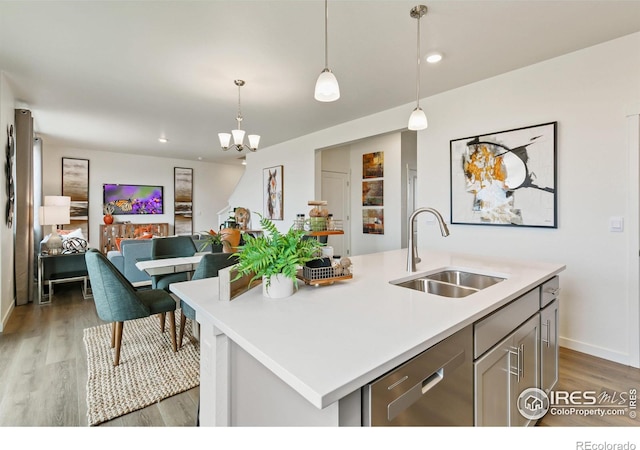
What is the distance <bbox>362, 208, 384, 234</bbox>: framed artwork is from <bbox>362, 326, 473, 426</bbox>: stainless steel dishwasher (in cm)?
473

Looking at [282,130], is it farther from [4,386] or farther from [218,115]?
[4,386]

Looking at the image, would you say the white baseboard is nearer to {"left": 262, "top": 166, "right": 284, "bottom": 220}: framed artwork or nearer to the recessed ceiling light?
the recessed ceiling light

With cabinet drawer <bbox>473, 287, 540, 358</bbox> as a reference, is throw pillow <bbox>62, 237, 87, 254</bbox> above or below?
above

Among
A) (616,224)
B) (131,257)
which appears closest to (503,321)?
(616,224)

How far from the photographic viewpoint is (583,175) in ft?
8.63

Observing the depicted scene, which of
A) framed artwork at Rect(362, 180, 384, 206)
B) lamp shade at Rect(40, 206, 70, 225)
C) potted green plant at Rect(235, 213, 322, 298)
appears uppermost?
framed artwork at Rect(362, 180, 384, 206)

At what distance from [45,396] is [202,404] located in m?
1.52

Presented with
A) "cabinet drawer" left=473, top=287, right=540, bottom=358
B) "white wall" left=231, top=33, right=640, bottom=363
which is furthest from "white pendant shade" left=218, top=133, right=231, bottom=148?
"cabinet drawer" left=473, top=287, right=540, bottom=358

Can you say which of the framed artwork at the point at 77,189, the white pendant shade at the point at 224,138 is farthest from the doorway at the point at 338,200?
the framed artwork at the point at 77,189

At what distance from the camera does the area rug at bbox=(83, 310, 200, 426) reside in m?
1.96

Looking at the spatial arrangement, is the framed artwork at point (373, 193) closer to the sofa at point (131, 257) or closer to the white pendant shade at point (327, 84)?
the sofa at point (131, 257)

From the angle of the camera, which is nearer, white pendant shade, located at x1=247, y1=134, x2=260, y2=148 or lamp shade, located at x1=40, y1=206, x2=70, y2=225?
white pendant shade, located at x1=247, y1=134, x2=260, y2=148

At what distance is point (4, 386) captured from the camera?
7.00 ft

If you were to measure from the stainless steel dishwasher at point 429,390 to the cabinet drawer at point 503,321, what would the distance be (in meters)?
0.07
